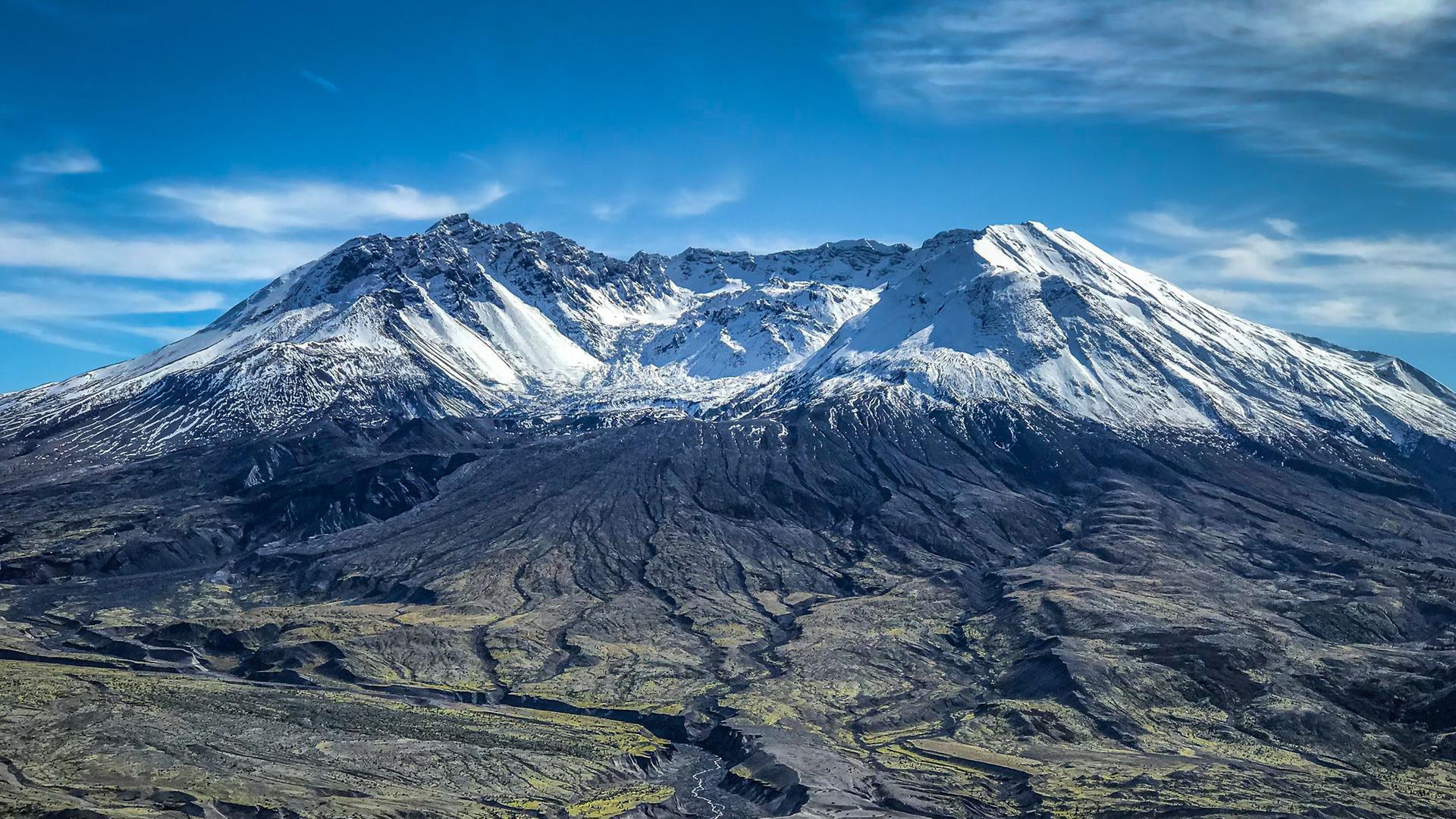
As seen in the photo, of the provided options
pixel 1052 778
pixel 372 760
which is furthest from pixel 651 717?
pixel 1052 778

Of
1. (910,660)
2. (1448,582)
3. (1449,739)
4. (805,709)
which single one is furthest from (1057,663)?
(1448,582)

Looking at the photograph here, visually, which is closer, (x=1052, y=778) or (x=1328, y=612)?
(x=1052, y=778)

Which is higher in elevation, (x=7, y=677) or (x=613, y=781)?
(x=7, y=677)

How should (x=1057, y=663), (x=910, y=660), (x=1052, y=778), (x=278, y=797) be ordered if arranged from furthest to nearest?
(x=910, y=660), (x=1057, y=663), (x=1052, y=778), (x=278, y=797)

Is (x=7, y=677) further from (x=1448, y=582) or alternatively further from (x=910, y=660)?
(x=1448, y=582)

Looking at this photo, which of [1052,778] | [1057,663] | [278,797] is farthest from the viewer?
[1057,663]

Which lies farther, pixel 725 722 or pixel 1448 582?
pixel 1448 582

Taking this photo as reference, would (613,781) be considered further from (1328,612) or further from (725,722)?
(1328,612)

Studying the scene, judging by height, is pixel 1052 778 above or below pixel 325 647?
below

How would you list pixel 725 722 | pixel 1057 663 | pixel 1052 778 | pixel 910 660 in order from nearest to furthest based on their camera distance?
1. pixel 1052 778
2. pixel 725 722
3. pixel 1057 663
4. pixel 910 660
